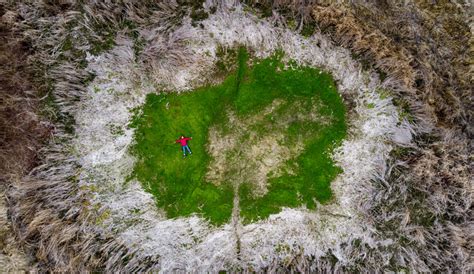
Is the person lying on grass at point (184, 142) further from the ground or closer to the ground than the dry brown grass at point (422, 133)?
closer to the ground

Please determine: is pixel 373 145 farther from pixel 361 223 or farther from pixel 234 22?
pixel 234 22

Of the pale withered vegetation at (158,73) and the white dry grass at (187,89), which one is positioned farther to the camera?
the white dry grass at (187,89)

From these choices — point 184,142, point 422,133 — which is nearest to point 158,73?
point 184,142

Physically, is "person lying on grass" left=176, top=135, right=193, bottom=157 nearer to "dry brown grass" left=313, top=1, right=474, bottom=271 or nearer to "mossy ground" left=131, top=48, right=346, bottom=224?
"mossy ground" left=131, top=48, right=346, bottom=224

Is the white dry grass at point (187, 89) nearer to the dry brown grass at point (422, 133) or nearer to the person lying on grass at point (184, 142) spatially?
the dry brown grass at point (422, 133)

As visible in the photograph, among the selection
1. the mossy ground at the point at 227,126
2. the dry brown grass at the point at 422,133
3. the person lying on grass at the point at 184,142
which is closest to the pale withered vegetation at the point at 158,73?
the dry brown grass at the point at 422,133

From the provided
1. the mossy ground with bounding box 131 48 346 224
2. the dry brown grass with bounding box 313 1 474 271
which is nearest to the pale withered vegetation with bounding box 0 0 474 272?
the dry brown grass with bounding box 313 1 474 271
